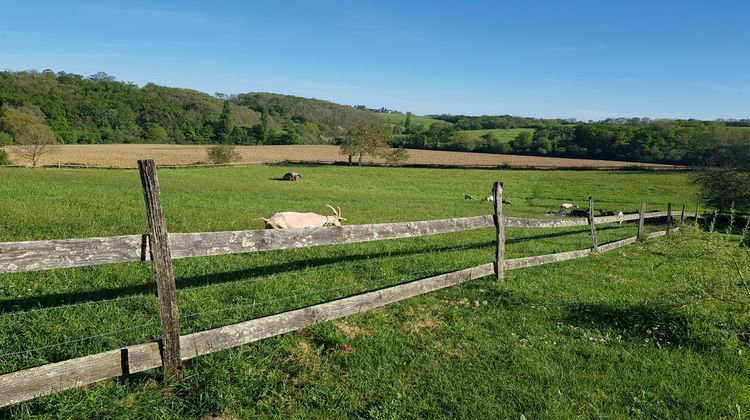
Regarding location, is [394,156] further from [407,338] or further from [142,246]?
[142,246]

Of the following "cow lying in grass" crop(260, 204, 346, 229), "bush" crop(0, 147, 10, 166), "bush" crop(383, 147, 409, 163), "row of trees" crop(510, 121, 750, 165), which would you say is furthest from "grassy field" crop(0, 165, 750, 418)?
"row of trees" crop(510, 121, 750, 165)

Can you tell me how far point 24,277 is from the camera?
22.1 ft

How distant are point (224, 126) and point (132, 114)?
23.2m

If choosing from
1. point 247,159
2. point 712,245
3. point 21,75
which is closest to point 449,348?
point 712,245

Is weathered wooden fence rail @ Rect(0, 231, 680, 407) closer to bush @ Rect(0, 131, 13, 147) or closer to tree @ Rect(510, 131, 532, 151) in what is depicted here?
bush @ Rect(0, 131, 13, 147)

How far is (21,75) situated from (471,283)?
148349 mm

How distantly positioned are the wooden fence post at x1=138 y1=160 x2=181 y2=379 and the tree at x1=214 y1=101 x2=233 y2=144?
12597 cm

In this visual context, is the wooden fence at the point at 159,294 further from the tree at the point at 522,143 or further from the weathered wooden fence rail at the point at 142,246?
the tree at the point at 522,143

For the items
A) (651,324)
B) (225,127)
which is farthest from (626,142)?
(225,127)

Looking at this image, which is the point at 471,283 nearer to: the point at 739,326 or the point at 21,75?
the point at 739,326

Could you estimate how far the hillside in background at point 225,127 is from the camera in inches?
3462

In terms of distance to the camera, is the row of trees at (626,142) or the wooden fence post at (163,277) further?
the row of trees at (626,142)

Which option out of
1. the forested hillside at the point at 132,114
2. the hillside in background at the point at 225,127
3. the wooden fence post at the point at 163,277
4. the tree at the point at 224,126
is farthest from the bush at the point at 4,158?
the tree at the point at 224,126

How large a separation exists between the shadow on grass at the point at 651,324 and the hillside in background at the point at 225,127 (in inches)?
2627
